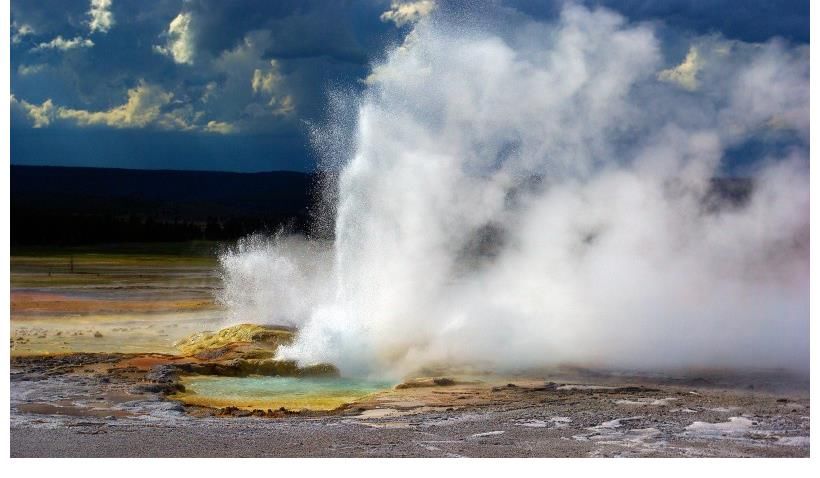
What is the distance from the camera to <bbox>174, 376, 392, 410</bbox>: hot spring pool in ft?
21.9

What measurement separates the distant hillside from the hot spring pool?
117cm

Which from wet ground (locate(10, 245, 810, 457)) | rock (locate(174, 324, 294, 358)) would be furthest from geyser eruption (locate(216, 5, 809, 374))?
wet ground (locate(10, 245, 810, 457))

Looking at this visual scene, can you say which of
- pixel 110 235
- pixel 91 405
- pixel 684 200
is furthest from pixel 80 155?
pixel 684 200

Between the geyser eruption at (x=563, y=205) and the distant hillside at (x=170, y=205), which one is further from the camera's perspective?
the distant hillside at (x=170, y=205)

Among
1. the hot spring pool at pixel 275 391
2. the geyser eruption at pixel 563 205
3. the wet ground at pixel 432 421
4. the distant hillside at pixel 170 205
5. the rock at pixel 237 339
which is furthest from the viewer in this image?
the distant hillside at pixel 170 205

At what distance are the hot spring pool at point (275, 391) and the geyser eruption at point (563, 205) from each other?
17cm

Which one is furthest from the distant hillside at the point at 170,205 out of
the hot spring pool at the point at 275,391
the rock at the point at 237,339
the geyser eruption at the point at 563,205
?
the hot spring pool at the point at 275,391

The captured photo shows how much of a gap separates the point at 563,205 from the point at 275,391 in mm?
2450

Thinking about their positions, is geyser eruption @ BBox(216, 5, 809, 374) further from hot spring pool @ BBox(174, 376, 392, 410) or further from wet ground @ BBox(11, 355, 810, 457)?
wet ground @ BBox(11, 355, 810, 457)

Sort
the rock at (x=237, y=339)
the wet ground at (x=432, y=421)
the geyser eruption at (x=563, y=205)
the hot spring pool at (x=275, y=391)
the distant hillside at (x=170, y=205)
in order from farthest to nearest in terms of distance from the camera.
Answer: the distant hillside at (x=170, y=205) → the rock at (x=237, y=339) → the geyser eruption at (x=563, y=205) → the hot spring pool at (x=275, y=391) → the wet ground at (x=432, y=421)

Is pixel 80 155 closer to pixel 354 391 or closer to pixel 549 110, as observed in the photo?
pixel 354 391

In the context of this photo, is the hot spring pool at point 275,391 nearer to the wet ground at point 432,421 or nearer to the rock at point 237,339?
the wet ground at point 432,421

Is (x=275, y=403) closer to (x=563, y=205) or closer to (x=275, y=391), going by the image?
(x=275, y=391)

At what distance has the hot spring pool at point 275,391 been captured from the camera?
6660 millimetres
